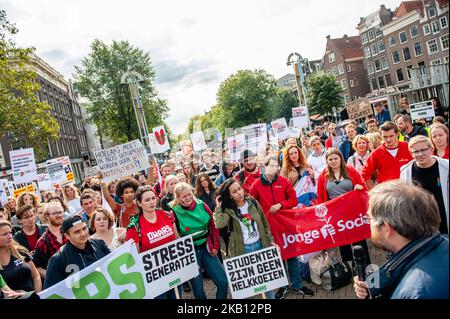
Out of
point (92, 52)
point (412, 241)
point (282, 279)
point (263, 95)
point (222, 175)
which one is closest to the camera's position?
point (412, 241)

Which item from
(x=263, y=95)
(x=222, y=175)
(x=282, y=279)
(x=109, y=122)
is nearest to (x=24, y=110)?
(x=222, y=175)

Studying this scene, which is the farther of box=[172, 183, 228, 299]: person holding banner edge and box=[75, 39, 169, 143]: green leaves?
box=[75, 39, 169, 143]: green leaves

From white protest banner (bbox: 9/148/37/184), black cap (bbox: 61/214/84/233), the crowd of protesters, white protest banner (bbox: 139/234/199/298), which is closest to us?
black cap (bbox: 61/214/84/233)

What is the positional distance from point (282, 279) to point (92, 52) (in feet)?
144

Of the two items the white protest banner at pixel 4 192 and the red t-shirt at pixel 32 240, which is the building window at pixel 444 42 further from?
the white protest banner at pixel 4 192

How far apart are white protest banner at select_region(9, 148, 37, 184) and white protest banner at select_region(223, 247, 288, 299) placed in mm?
9629

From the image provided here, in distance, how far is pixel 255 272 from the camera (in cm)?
416

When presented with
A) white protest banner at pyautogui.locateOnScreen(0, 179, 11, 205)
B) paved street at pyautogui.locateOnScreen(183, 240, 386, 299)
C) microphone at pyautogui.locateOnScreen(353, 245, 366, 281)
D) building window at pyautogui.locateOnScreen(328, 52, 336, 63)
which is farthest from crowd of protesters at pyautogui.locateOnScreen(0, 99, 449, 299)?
building window at pyautogui.locateOnScreen(328, 52, 336, 63)

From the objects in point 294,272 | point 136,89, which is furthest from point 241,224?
point 136,89

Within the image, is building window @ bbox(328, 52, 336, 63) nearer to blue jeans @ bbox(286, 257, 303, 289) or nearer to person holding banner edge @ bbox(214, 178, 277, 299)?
blue jeans @ bbox(286, 257, 303, 289)

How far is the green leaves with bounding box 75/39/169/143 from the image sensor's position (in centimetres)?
4288

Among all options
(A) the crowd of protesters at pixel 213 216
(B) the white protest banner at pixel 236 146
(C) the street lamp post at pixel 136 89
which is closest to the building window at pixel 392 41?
(A) the crowd of protesters at pixel 213 216

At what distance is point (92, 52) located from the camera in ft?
141

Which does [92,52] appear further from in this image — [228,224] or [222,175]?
[228,224]
